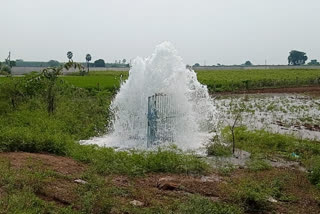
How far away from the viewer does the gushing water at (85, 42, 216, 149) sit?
1159 centimetres

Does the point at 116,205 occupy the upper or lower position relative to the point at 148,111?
lower

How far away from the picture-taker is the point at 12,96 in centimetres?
1512

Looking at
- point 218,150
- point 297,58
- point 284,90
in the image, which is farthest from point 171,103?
point 297,58

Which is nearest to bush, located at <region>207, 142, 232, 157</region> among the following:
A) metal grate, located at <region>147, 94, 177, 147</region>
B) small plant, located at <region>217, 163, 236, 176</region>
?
small plant, located at <region>217, 163, 236, 176</region>

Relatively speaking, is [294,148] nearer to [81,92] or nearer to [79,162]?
[79,162]

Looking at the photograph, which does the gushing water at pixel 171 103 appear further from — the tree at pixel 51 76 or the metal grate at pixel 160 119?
the tree at pixel 51 76

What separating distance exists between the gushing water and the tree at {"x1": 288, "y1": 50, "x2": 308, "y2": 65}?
3862 inches

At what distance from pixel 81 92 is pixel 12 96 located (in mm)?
6874

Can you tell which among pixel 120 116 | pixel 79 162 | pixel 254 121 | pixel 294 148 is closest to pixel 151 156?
pixel 79 162

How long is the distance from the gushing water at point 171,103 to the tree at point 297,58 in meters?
98.1

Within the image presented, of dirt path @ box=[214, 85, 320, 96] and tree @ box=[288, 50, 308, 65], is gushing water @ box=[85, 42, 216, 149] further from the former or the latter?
tree @ box=[288, 50, 308, 65]

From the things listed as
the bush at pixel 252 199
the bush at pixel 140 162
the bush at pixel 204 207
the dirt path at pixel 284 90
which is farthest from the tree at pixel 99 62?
the bush at pixel 204 207

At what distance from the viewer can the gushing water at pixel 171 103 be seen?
11.6 m

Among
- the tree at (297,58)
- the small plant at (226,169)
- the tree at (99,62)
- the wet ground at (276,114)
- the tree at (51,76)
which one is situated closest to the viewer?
the small plant at (226,169)
